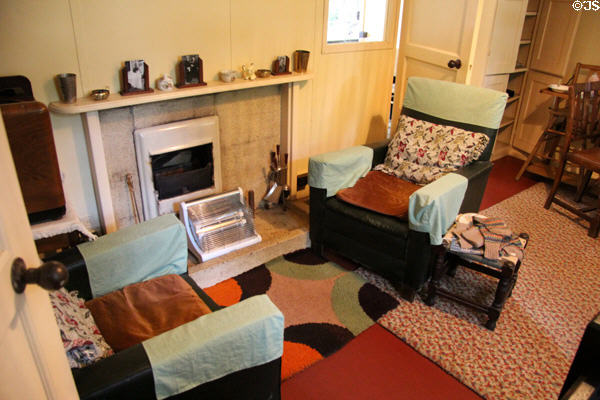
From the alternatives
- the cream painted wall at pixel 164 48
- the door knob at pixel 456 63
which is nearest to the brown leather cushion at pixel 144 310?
the cream painted wall at pixel 164 48

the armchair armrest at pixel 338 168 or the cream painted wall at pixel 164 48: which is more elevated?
the cream painted wall at pixel 164 48

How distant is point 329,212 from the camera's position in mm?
2662

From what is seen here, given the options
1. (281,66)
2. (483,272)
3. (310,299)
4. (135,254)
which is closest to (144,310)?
(135,254)

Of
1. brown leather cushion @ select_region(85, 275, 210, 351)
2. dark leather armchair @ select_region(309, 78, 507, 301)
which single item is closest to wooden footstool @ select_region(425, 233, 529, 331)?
dark leather armchair @ select_region(309, 78, 507, 301)

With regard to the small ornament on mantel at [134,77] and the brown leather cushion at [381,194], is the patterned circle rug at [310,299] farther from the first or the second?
the small ornament on mantel at [134,77]

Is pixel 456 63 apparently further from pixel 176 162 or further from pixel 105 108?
pixel 105 108

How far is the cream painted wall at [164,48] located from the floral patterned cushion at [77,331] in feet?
3.20

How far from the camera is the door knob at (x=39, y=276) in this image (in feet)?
2.48

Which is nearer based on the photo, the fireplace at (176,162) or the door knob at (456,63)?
the fireplace at (176,162)

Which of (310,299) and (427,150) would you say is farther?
(427,150)

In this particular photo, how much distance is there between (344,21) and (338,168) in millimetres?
1194

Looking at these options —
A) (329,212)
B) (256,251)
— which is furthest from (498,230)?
(256,251)

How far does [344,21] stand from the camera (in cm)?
321

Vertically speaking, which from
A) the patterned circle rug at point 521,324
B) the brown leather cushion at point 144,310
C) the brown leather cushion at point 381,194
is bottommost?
the patterned circle rug at point 521,324
